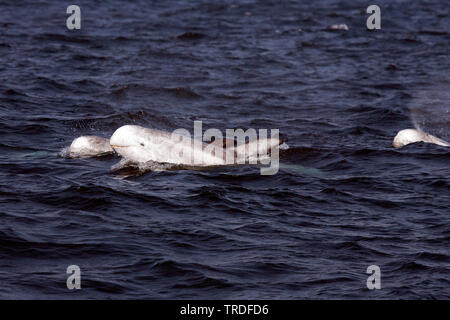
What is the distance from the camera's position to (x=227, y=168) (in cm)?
1599

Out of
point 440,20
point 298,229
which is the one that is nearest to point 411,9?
point 440,20

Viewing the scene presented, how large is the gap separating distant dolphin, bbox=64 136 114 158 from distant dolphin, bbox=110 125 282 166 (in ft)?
3.93

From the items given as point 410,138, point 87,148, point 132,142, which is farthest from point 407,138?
point 87,148

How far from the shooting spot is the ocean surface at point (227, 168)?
1117cm

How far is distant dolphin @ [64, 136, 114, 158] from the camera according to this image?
16.8 metres

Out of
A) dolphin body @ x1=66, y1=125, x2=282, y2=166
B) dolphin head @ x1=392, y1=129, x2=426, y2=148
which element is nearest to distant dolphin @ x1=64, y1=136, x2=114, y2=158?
dolphin body @ x1=66, y1=125, x2=282, y2=166

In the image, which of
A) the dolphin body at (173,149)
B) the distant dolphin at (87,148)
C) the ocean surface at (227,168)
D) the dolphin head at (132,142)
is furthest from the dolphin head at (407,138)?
the distant dolphin at (87,148)

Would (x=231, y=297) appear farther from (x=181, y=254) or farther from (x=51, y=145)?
(x=51, y=145)

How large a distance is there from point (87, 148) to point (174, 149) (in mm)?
2078

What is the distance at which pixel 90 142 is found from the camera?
16.9 meters

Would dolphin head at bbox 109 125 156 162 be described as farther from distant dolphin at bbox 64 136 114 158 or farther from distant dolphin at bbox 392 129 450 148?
distant dolphin at bbox 392 129 450 148

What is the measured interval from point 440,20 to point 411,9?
295cm

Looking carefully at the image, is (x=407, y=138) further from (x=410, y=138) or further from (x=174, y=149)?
(x=174, y=149)

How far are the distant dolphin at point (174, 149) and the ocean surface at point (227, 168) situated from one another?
0.31m
